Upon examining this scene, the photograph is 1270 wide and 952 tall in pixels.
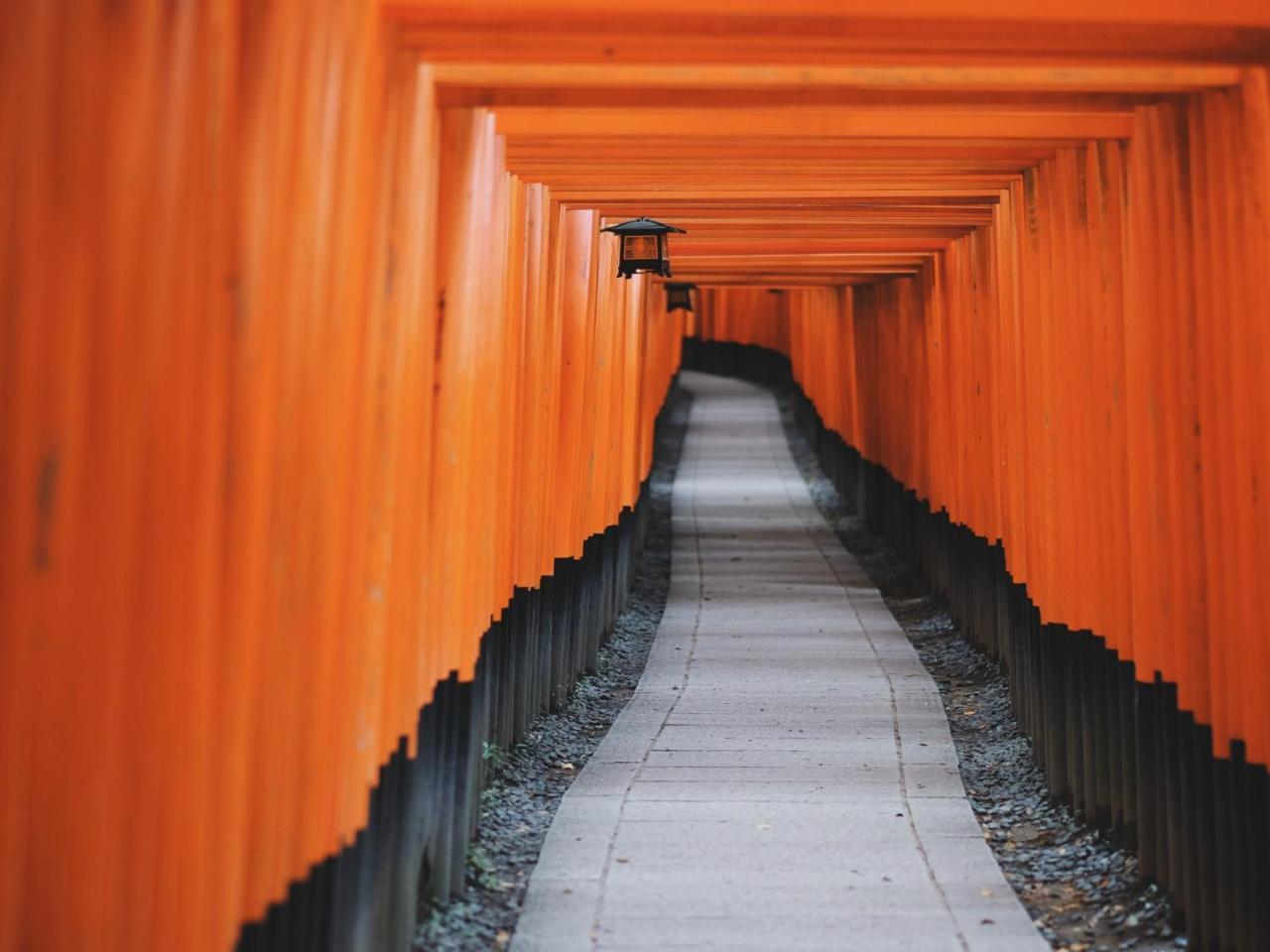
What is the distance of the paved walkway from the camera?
18.9 ft

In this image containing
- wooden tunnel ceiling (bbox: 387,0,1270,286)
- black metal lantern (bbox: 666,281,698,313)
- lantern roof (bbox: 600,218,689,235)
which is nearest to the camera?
wooden tunnel ceiling (bbox: 387,0,1270,286)

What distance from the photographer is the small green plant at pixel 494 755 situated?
776 centimetres

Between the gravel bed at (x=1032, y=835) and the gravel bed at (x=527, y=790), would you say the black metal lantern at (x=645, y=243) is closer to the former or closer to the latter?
the gravel bed at (x=527, y=790)

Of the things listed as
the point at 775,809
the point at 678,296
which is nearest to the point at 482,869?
the point at 775,809

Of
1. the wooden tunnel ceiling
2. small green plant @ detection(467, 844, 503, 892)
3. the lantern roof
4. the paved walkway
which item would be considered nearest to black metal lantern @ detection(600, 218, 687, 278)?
the lantern roof

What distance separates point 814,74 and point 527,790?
459cm

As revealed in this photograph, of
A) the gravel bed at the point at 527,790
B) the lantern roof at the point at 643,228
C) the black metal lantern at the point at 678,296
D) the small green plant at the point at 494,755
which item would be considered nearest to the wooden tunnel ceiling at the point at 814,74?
the lantern roof at the point at 643,228

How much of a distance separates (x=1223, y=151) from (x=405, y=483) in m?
2.88

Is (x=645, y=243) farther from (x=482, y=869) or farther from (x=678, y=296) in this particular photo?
(x=678, y=296)

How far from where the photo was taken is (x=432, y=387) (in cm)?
529

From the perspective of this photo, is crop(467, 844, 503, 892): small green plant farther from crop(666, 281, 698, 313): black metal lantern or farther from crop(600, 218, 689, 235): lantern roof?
crop(666, 281, 698, 313): black metal lantern

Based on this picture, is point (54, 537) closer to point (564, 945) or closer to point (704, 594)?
point (564, 945)

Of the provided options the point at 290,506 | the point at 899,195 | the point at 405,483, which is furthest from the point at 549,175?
the point at 290,506

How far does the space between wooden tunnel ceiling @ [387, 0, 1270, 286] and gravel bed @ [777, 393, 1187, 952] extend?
3116 millimetres
